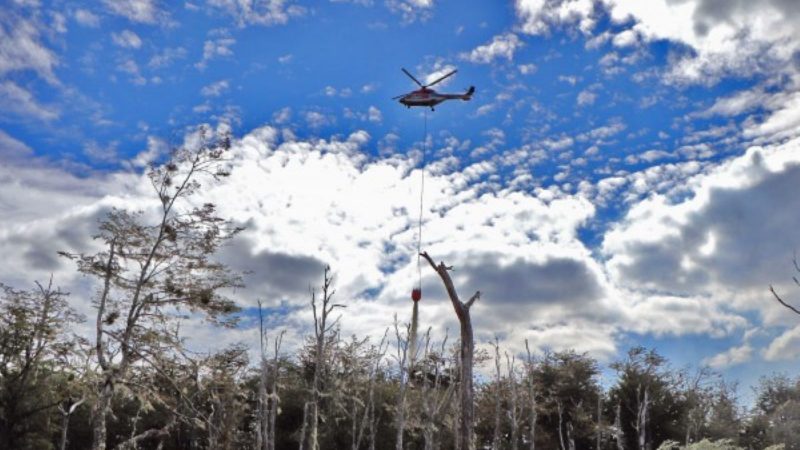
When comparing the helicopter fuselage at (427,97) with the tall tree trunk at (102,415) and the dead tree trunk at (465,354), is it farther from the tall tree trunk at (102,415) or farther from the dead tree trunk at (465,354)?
the tall tree trunk at (102,415)

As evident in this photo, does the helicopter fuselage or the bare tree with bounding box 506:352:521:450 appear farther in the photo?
the bare tree with bounding box 506:352:521:450

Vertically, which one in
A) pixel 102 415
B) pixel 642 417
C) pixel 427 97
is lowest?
pixel 102 415

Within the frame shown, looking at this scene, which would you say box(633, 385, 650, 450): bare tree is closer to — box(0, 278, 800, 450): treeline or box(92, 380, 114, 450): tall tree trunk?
box(0, 278, 800, 450): treeline

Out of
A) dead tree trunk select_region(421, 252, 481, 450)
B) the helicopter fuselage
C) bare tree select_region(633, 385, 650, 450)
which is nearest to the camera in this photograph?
dead tree trunk select_region(421, 252, 481, 450)

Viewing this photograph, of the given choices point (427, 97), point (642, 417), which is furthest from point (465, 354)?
point (642, 417)

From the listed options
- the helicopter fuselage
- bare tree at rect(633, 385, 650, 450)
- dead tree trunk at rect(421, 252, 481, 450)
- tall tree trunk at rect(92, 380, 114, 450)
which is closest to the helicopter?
the helicopter fuselage

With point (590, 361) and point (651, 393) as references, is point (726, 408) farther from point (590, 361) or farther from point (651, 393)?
point (590, 361)

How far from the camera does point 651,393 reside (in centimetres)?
4641

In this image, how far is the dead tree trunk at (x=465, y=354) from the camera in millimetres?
15312

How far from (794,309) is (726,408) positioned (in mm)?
46175

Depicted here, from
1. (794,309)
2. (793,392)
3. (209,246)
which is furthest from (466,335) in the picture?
(793,392)

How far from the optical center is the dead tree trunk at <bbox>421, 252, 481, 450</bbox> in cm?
1531

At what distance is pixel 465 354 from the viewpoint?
15750 millimetres

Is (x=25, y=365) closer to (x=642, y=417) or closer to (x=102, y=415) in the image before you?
(x=102, y=415)
